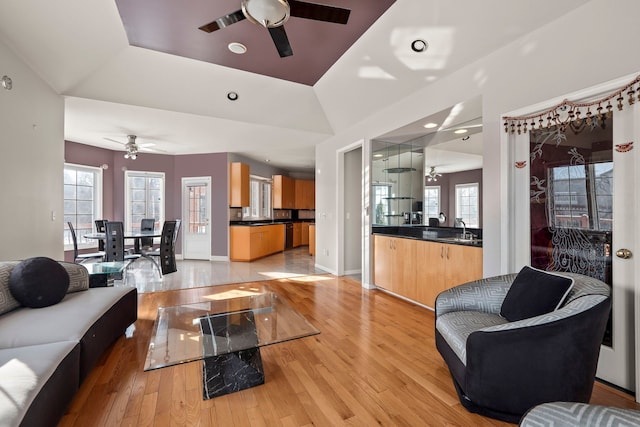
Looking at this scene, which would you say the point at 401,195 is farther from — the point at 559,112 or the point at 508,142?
Answer: the point at 559,112

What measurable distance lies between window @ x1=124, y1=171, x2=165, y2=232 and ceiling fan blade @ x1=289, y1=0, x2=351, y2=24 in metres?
6.26

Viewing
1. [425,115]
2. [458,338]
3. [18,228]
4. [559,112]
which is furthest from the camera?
[425,115]

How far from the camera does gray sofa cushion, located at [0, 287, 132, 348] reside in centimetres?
169

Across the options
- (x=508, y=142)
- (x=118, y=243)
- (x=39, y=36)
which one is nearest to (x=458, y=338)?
(x=508, y=142)

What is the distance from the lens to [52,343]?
65.8 inches

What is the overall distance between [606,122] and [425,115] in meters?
1.63

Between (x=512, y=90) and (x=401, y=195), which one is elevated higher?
(x=512, y=90)

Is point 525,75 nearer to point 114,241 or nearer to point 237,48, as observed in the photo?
point 237,48

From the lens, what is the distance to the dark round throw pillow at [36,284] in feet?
6.77

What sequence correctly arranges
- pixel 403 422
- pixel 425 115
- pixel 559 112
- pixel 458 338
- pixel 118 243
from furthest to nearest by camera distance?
1. pixel 118 243
2. pixel 425 115
3. pixel 559 112
4. pixel 458 338
5. pixel 403 422

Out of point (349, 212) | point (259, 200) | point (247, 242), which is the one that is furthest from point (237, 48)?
point (259, 200)

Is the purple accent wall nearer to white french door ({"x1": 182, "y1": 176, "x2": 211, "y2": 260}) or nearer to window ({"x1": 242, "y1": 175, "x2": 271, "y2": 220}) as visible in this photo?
white french door ({"x1": 182, "y1": 176, "x2": 211, "y2": 260})

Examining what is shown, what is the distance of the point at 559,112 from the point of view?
219 centimetres

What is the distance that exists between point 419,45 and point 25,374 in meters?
3.65
